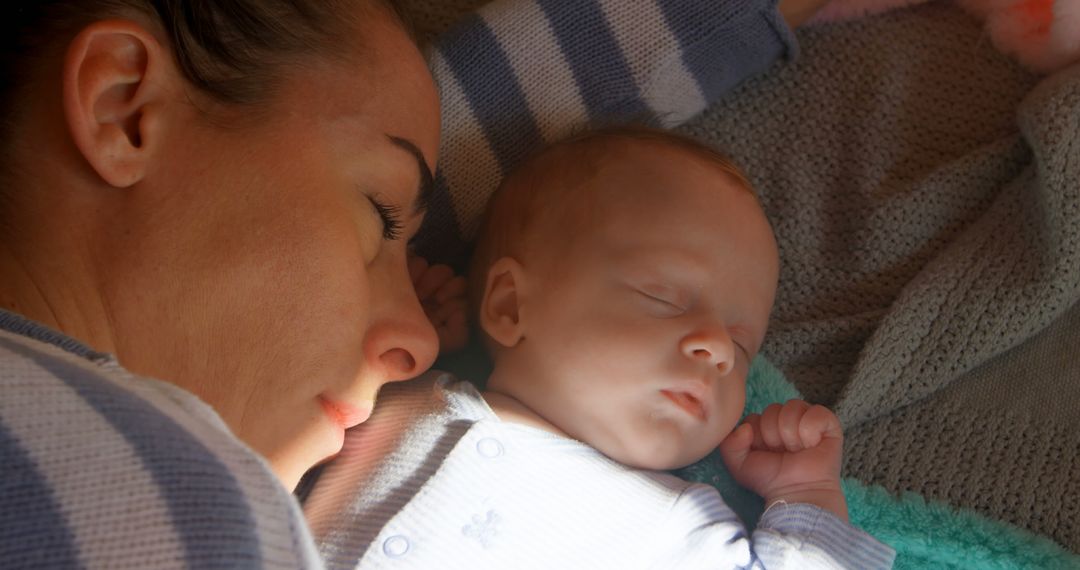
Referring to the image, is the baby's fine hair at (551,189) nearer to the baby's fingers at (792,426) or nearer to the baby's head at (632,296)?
the baby's head at (632,296)

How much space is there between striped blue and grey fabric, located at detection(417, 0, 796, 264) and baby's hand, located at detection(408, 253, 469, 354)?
0.07 m

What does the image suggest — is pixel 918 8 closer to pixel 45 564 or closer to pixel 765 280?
pixel 765 280

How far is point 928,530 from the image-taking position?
49.9 inches

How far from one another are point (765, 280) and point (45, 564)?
89cm

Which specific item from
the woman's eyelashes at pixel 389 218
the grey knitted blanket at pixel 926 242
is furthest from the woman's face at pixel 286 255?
the grey knitted blanket at pixel 926 242

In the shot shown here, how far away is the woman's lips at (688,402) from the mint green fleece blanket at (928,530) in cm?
17

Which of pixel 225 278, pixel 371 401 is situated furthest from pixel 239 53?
pixel 371 401

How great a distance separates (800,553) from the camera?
3.65 feet

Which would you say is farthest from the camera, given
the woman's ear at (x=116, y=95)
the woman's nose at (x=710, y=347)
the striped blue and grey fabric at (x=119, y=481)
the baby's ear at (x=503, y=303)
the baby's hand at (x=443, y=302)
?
the baby's hand at (x=443, y=302)

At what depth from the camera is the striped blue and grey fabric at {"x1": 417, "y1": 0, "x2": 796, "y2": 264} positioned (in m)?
1.38

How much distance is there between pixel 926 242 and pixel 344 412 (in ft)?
2.98

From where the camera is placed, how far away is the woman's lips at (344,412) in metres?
1.02

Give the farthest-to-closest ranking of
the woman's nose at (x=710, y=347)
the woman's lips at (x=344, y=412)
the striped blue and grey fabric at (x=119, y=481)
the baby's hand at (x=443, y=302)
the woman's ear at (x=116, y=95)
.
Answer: the baby's hand at (x=443, y=302) → the woman's nose at (x=710, y=347) → the woman's lips at (x=344, y=412) → the woman's ear at (x=116, y=95) → the striped blue and grey fabric at (x=119, y=481)

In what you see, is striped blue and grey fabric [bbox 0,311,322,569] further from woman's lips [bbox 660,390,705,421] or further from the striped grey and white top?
woman's lips [bbox 660,390,705,421]
